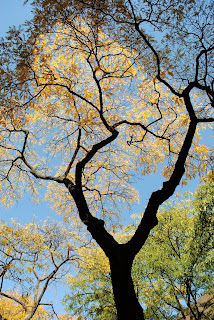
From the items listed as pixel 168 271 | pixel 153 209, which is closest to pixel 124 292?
pixel 153 209

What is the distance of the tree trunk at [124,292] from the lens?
3.20m

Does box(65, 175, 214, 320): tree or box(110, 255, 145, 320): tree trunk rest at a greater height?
box(65, 175, 214, 320): tree

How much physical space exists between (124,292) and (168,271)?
9034 millimetres

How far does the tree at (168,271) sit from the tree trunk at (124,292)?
25.8 feet

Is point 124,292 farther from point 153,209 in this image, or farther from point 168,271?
point 168,271

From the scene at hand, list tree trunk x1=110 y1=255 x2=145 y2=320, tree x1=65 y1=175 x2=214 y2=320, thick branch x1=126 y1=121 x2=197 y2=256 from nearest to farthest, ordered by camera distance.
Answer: tree trunk x1=110 y1=255 x2=145 y2=320, thick branch x1=126 y1=121 x2=197 y2=256, tree x1=65 y1=175 x2=214 y2=320

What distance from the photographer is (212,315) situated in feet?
39.5

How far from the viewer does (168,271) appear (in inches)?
438

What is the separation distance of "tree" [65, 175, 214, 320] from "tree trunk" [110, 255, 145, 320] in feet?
25.8

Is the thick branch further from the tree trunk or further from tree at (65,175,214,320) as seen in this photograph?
tree at (65,175,214,320)

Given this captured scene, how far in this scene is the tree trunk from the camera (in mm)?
3201

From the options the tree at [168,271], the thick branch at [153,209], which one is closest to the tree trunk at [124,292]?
the thick branch at [153,209]

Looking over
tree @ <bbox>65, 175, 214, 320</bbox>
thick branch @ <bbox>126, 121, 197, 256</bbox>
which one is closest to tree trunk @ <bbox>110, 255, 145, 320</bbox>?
thick branch @ <bbox>126, 121, 197, 256</bbox>

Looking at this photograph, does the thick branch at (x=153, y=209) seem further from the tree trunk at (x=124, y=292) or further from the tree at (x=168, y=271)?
the tree at (x=168, y=271)
